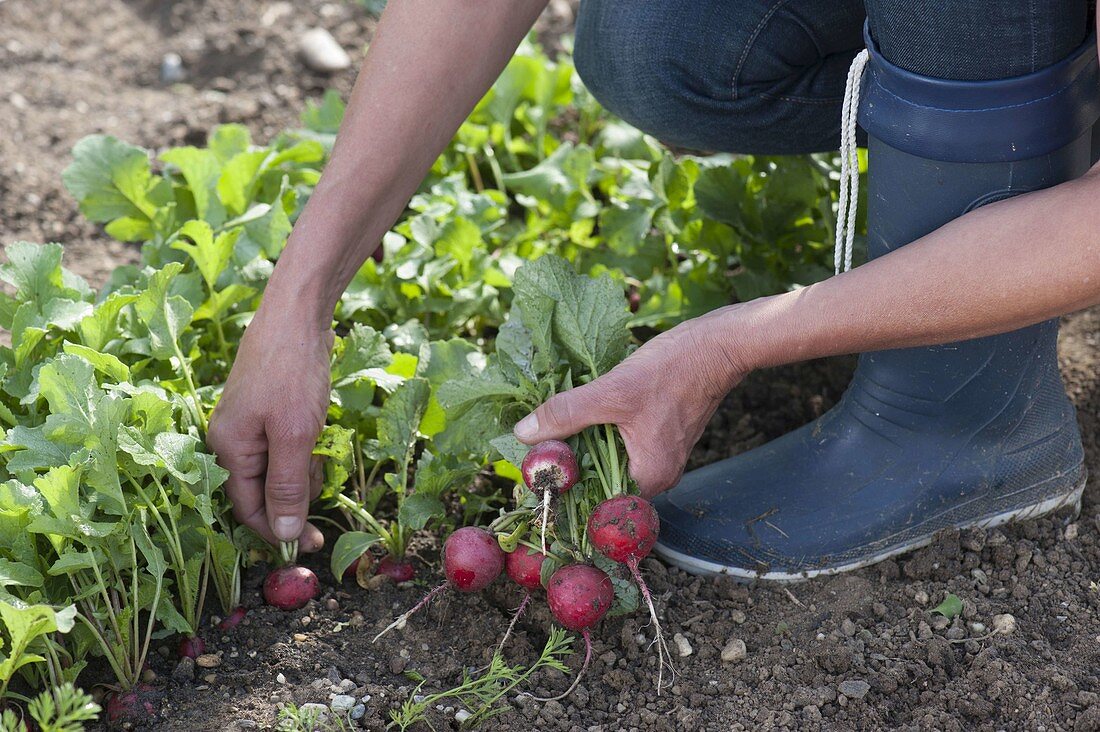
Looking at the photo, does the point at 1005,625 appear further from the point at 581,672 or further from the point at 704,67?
the point at 704,67

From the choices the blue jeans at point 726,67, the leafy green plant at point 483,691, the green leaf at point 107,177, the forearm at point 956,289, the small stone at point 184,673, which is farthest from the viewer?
the green leaf at point 107,177

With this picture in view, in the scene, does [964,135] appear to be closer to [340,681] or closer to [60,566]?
[340,681]

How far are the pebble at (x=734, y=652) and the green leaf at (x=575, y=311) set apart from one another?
0.46 meters

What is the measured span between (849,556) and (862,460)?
158 millimetres

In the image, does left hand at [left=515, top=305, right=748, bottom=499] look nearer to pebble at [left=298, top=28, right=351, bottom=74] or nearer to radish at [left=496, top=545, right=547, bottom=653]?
radish at [left=496, top=545, right=547, bottom=653]

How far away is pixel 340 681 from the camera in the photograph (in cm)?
165

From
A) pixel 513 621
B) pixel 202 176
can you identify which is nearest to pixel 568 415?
pixel 513 621

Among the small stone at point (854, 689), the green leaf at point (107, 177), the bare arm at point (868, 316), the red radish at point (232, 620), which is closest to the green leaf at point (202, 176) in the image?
the green leaf at point (107, 177)

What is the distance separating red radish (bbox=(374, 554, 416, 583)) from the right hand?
7.3 inches

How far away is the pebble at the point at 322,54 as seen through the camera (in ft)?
11.6

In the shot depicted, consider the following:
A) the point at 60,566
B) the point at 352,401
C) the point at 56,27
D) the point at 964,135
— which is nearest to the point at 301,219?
the point at 352,401

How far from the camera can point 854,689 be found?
1.60 m

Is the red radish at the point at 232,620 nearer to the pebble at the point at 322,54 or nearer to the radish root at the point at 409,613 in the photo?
the radish root at the point at 409,613

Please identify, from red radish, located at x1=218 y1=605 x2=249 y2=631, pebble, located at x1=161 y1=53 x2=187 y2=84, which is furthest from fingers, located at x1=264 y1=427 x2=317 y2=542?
pebble, located at x1=161 y1=53 x2=187 y2=84
